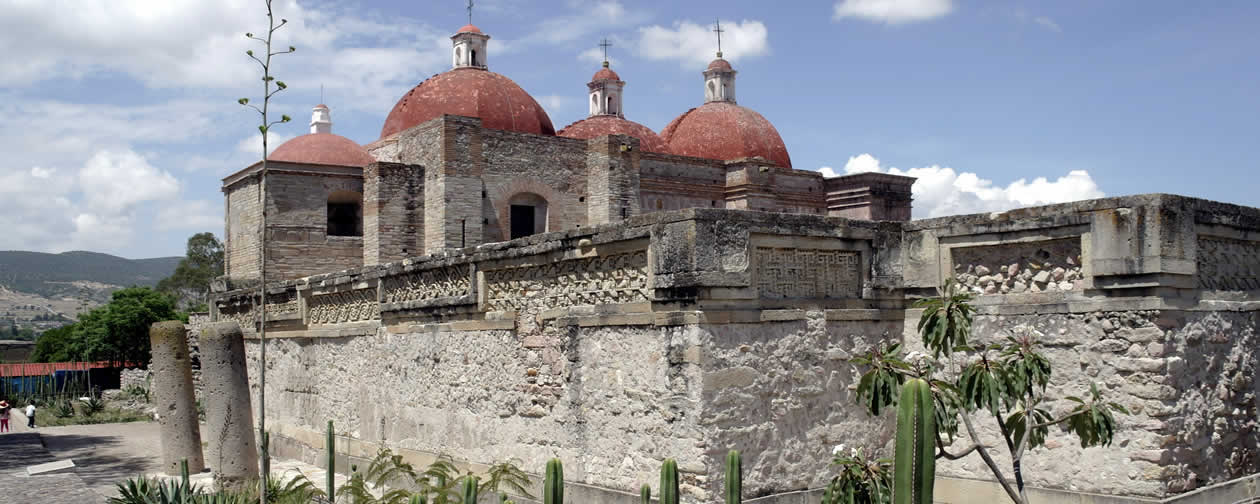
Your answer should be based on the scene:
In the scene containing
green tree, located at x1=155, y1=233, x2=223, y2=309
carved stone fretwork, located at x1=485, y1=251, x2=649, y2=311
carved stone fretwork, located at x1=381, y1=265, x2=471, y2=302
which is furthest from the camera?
green tree, located at x1=155, y1=233, x2=223, y2=309

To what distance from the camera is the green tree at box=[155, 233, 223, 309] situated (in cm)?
5119

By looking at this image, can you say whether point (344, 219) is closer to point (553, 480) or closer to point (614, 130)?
point (614, 130)

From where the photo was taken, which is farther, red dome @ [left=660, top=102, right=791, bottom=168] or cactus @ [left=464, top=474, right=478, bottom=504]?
red dome @ [left=660, top=102, right=791, bottom=168]

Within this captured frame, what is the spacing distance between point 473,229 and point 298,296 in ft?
22.4

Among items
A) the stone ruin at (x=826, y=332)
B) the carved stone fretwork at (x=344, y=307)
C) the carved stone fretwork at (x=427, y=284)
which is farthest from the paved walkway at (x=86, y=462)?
the stone ruin at (x=826, y=332)

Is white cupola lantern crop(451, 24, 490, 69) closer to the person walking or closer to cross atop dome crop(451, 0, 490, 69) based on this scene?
cross atop dome crop(451, 0, 490, 69)

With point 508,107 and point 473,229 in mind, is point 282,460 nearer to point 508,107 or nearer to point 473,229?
point 473,229

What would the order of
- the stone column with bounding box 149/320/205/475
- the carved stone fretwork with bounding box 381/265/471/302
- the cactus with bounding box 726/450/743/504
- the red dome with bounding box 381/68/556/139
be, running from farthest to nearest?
the red dome with bounding box 381/68/556/139 < the stone column with bounding box 149/320/205/475 < the carved stone fretwork with bounding box 381/265/471/302 < the cactus with bounding box 726/450/743/504

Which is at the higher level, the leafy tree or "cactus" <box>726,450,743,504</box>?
the leafy tree

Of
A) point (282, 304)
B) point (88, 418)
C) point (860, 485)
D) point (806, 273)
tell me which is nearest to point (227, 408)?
point (282, 304)

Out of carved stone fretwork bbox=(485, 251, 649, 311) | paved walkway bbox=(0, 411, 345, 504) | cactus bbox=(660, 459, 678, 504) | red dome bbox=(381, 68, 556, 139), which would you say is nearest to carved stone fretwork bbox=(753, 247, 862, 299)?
carved stone fretwork bbox=(485, 251, 649, 311)

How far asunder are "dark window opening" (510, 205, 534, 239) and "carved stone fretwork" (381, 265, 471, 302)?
31.8 ft

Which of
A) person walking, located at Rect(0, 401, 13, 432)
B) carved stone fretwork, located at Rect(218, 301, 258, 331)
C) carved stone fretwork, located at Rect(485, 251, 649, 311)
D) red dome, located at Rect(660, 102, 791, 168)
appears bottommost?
person walking, located at Rect(0, 401, 13, 432)

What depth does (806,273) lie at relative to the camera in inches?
269
